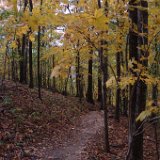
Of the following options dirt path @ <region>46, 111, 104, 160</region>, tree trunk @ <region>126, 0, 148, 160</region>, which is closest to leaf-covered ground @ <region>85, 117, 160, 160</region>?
dirt path @ <region>46, 111, 104, 160</region>

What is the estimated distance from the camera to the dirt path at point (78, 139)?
873cm

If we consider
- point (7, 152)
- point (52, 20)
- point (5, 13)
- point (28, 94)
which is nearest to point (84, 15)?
point (52, 20)

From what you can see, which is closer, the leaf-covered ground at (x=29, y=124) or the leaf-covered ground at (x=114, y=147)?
the leaf-covered ground at (x=29, y=124)

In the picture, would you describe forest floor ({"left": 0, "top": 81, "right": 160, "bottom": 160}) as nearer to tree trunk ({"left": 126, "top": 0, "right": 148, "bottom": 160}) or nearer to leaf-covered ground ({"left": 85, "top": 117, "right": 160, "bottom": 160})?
leaf-covered ground ({"left": 85, "top": 117, "right": 160, "bottom": 160})

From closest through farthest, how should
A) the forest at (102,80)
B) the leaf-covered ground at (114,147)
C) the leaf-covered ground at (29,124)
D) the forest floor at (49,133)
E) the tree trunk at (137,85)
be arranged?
the forest at (102,80)
the tree trunk at (137,85)
the leaf-covered ground at (29,124)
the forest floor at (49,133)
the leaf-covered ground at (114,147)

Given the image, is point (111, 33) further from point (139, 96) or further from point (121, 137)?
point (121, 137)

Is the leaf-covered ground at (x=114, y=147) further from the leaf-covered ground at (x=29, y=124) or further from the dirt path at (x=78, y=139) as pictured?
the leaf-covered ground at (x=29, y=124)

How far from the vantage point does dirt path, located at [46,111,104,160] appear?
28.6 feet

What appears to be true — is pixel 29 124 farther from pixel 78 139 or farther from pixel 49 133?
pixel 78 139

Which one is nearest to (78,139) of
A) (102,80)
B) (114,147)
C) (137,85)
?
(114,147)

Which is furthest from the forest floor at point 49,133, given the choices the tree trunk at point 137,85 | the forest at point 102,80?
the tree trunk at point 137,85

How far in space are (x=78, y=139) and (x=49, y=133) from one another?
1193mm

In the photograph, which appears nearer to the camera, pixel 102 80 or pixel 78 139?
pixel 102 80

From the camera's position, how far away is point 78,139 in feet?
35.8
